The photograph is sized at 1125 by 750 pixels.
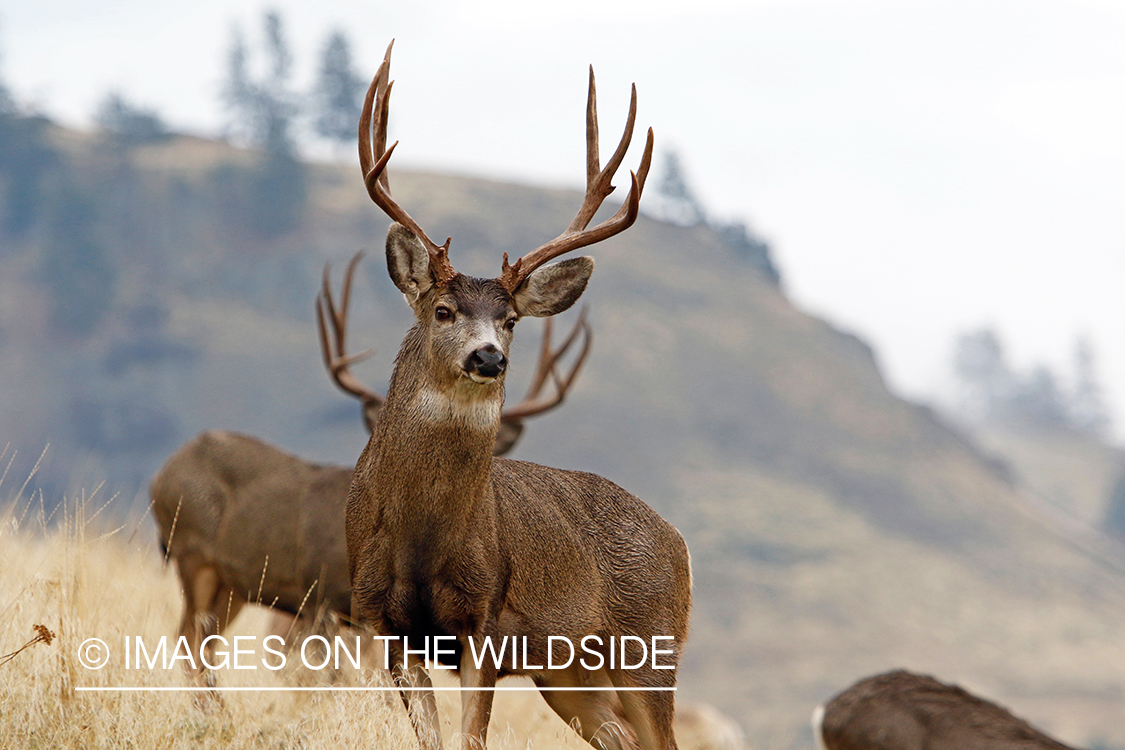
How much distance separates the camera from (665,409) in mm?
79438

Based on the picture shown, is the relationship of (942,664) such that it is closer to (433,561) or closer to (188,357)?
(188,357)

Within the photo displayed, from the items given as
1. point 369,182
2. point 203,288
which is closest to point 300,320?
point 203,288

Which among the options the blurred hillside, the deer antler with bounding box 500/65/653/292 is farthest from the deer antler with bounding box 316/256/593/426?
the blurred hillside

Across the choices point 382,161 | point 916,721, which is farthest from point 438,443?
point 916,721

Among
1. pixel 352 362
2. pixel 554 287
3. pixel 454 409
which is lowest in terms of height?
pixel 352 362

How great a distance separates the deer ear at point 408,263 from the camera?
4691mm

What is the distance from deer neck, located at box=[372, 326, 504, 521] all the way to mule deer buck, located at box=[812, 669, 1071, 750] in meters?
3.41

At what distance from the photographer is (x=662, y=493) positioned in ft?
236

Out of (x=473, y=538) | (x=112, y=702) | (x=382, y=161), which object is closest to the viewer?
(x=473, y=538)

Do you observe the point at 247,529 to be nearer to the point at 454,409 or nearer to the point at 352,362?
the point at 352,362

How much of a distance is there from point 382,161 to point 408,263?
40 cm

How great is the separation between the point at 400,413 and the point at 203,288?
8066cm

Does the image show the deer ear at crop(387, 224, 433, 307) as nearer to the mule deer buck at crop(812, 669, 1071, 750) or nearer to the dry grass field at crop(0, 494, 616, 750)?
the dry grass field at crop(0, 494, 616, 750)

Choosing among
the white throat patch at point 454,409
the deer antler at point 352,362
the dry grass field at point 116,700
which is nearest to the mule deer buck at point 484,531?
the white throat patch at point 454,409
